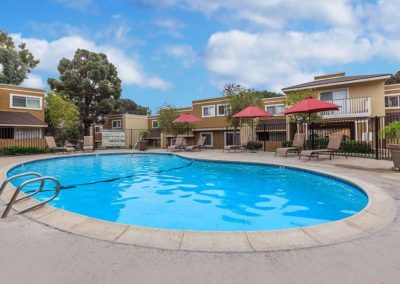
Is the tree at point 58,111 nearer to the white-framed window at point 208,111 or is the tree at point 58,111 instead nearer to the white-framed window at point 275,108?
the white-framed window at point 208,111

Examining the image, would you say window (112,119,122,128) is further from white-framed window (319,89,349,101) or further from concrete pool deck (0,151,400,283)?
concrete pool deck (0,151,400,283)

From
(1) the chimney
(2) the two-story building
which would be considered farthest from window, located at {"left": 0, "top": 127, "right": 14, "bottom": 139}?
(1) the chimney

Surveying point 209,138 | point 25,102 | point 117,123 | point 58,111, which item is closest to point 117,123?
point 117,123

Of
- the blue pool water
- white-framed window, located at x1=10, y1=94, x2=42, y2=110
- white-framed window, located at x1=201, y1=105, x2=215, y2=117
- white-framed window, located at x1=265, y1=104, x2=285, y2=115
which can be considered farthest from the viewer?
white-framed window, located at x1=201, y1=105, x2=215, y2=117

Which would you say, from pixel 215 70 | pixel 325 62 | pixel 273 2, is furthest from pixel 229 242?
pixel 325 62

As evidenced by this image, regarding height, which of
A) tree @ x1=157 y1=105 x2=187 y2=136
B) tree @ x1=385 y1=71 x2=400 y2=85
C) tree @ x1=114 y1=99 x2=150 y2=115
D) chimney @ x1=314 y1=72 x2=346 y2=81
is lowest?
tree @ x1=157 y1=105 x2=187 y2=136

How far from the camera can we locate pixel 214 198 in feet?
22.3

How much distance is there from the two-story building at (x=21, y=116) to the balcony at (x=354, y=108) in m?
22.8

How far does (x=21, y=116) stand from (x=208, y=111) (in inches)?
645

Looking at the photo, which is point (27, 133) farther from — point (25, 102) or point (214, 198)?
point (214, 198)

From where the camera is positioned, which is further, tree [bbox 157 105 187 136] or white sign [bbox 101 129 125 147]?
white sign [bbox 101 129 125 147]

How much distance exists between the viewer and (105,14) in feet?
45.8

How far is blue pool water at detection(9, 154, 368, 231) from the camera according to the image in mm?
5172

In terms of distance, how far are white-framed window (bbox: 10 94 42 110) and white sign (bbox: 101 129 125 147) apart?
6.11 meters
